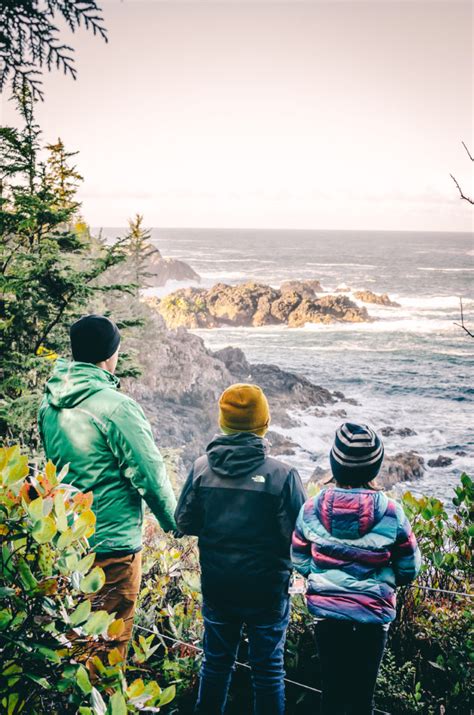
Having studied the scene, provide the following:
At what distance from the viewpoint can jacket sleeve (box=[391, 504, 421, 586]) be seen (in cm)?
215

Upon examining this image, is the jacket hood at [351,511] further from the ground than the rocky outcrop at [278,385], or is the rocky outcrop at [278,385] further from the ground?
the jacket hood at [351,511]

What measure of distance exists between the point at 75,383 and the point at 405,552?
1507mm

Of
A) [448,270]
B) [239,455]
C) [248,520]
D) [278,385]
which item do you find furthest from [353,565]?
[448,270]

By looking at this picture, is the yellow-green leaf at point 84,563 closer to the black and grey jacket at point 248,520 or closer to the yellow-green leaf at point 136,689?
the yellow-green leaf at point 136,689

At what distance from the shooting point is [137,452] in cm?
227

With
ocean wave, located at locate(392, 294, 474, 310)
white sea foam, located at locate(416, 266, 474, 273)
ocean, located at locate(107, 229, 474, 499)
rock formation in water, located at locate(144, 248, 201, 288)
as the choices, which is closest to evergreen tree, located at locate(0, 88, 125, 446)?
ocean, located at locate(107, 229, 474, 499)

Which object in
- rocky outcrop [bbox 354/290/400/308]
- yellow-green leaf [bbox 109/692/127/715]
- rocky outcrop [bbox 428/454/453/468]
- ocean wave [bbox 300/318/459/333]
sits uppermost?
yellow-green leaf [bbox 109/692/127/715]

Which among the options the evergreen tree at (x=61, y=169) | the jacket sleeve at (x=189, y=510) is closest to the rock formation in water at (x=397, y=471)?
the evergreen tree at (x=61, y=169)

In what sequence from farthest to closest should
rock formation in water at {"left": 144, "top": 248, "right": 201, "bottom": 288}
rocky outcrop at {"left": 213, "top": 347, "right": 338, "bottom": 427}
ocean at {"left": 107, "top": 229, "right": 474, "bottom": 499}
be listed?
rock formation in water at {"left": 144, "top": 248, "right": 201, "bottom": 288} < rocky outcrop at {"left": 213, "top": 347, "right": 338, "bottom": 427} < ocean at {"left": 107, "top": 229, "right": 474, "bottom": 499}

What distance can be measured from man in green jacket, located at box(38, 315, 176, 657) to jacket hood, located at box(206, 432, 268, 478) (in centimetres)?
24

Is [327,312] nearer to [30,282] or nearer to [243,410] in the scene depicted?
[30,282]

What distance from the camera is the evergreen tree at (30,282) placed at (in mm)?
7902

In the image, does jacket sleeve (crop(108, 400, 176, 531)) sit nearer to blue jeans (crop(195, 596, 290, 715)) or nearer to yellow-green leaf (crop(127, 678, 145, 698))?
blue jeans (crop(195, 596, 290, 715))

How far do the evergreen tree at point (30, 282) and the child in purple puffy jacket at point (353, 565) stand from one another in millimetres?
6168
